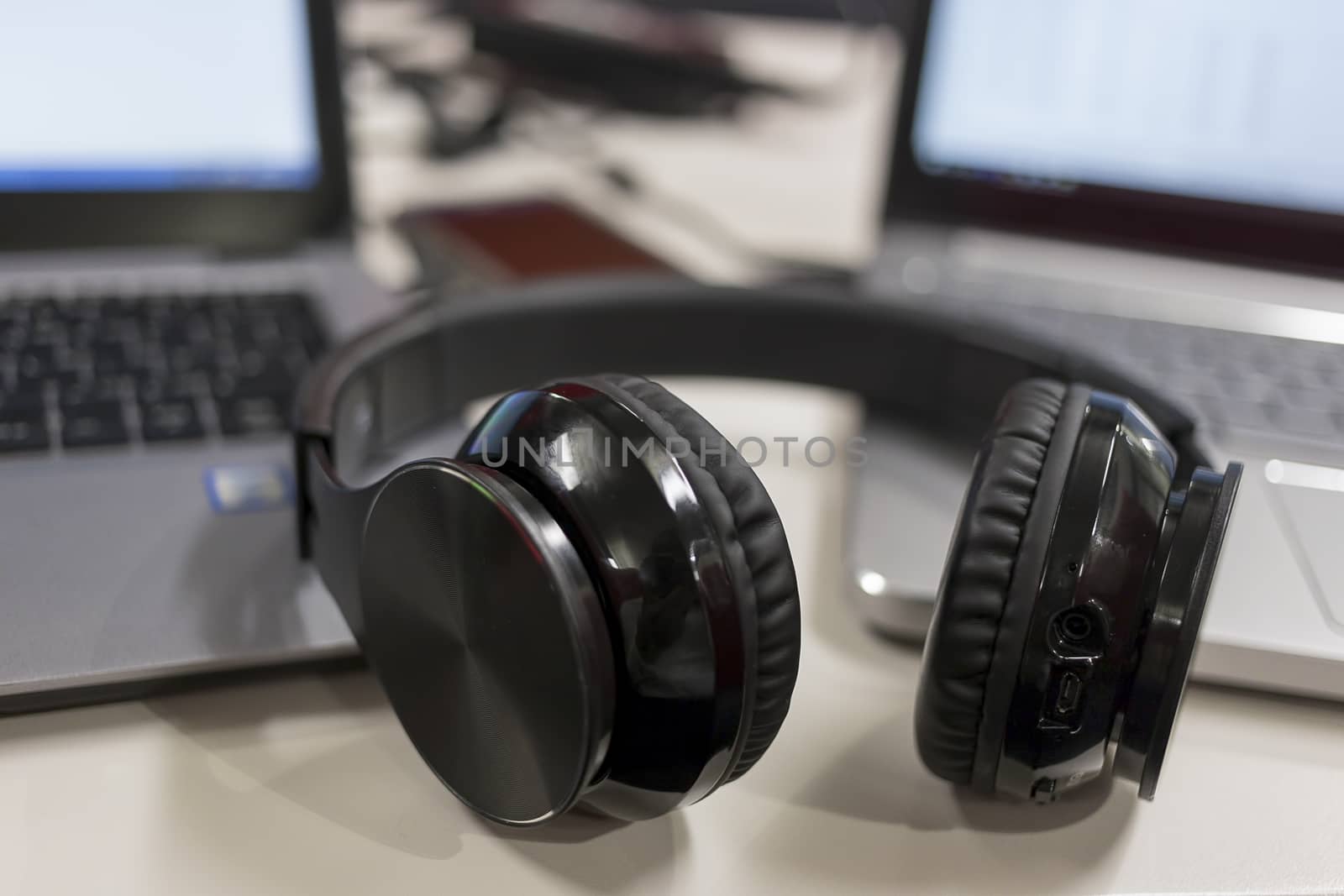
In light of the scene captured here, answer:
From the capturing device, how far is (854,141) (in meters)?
1.21

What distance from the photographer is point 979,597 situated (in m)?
0.31

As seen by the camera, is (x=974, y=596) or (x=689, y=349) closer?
(x=974, y=596)

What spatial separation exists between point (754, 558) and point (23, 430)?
1.17 ft

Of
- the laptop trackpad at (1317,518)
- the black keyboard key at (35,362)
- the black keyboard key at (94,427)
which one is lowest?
the laptop trackpad at (1317,518)

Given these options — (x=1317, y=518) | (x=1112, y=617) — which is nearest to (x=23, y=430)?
(x=1112, y=617)

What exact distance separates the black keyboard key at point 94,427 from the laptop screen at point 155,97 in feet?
0.72

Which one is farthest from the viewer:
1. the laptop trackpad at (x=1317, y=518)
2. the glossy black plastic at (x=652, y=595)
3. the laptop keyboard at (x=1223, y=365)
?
the laptop keyboard at (x=1223, y=365)

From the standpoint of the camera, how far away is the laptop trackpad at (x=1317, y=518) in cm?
42

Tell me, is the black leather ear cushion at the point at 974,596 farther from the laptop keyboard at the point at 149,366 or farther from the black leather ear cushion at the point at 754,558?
the laptop keyboard at the point at 149,366

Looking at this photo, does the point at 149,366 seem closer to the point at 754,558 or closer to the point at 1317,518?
the point at 754,558

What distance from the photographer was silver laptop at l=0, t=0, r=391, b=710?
38 cm

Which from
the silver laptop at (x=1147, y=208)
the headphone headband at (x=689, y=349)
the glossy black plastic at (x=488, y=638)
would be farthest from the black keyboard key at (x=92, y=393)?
the silver laptop at (x=1147, y=208)

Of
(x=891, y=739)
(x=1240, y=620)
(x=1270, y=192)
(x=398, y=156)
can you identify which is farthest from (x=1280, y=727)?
(x=398, y=156)

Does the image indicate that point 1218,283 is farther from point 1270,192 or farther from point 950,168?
point 950,168
